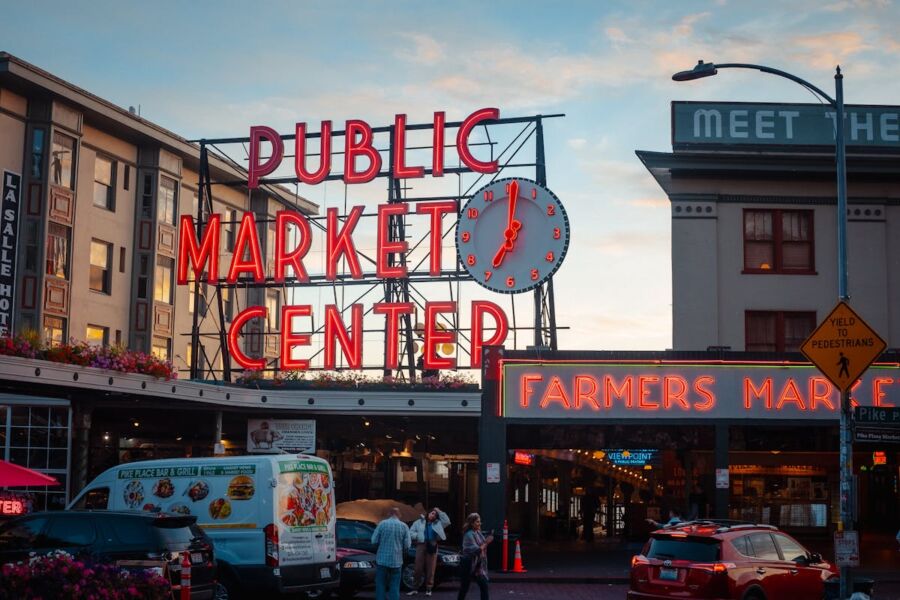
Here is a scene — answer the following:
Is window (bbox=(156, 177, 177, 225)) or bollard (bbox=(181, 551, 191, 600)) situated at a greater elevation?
window (bbox=(156, 177, 177, 225))

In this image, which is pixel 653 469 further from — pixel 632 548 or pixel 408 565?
pixel 408 565

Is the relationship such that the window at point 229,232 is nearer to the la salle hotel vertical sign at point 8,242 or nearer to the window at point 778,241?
the la salle hotel vertical sign at point 8,242

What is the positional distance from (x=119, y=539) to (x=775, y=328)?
22.0 m

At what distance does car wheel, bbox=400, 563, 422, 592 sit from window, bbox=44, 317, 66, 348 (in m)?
22.7

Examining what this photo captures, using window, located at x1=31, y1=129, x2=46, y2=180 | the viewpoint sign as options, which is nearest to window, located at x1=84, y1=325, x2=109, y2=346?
window, located at x1=31, y1=129, x2=46, y2=180

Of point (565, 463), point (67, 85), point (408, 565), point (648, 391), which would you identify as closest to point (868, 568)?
point (648, 391)

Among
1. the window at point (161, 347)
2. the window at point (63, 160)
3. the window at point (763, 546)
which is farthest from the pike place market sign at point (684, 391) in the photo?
the window at point (161, 347)

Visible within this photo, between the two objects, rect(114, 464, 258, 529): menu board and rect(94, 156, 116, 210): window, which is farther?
rect(94, 156, 116, 210): window

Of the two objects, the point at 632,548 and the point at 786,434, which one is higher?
the point at 786,434

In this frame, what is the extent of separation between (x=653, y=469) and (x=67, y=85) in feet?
85.4

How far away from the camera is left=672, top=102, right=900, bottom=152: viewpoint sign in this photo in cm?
3431

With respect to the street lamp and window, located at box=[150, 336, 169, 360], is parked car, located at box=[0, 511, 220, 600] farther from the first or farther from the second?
window, located at box=[150, 336, 169, 360]

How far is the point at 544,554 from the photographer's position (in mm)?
36250

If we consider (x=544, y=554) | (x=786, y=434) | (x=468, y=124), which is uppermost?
(x=468, y=124)
